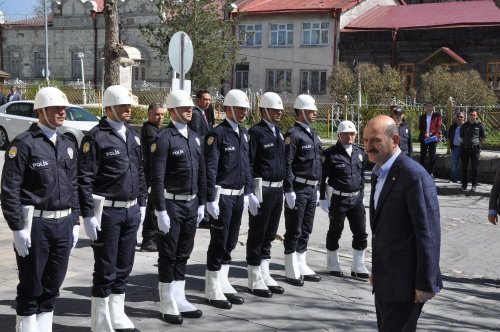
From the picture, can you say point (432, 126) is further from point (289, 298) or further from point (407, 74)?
point (407, 74)

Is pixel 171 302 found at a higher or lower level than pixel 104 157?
lower

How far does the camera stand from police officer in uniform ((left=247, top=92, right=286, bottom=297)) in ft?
27.2

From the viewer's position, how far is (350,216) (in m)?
9.43

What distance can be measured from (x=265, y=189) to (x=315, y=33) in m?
38.2

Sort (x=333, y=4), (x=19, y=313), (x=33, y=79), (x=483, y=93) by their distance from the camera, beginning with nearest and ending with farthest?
(x=19, y=313) → (x=483, y=93) → (x=333, y=4) → (x=33, y=79)

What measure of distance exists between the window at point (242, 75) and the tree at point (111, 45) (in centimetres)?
3401

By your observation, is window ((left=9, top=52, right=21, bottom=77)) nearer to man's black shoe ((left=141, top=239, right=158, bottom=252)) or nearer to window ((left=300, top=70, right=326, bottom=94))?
window ((left=300, top=70, right=326, bottom=94))

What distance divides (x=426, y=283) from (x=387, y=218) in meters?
0.51

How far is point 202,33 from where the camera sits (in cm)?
3934

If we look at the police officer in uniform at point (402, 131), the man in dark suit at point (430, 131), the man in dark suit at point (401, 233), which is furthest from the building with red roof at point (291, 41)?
the man in dark suit at point (401, 233)

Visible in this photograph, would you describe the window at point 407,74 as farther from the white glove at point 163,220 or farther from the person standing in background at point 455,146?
the white glove at point 163,220

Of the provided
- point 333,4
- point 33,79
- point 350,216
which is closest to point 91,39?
point 33,79

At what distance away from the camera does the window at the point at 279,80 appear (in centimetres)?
4669

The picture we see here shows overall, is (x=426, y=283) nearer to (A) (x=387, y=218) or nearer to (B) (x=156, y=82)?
(A) (x=387, y=218)
